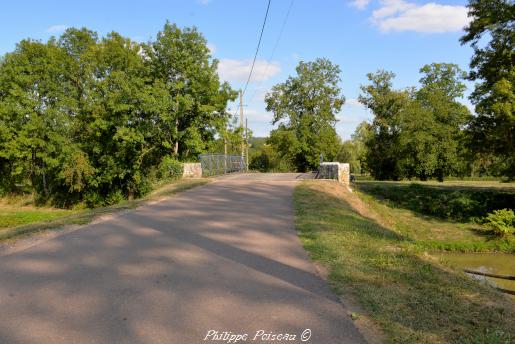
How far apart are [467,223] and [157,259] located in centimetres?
2166

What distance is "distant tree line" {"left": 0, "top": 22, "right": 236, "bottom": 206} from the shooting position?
29781 millimetres

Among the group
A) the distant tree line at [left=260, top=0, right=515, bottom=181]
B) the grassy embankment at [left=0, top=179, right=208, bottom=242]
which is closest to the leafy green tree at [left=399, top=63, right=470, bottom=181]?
the distant tree line at [left=260, top=0, right=515, bottom=181]

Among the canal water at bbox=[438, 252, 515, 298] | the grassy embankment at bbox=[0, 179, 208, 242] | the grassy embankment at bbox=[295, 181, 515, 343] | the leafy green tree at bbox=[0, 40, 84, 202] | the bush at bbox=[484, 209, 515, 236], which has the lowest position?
the canal water at bbox=[438, 252, 515, 298]

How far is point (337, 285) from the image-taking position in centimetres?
562

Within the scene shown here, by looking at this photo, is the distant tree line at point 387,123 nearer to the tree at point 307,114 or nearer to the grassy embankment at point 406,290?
the tree at point 307,114

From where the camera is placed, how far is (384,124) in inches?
1753

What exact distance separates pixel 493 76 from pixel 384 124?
19979mm

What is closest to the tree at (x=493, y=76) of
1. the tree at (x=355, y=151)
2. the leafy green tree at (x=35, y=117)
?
the leafy green tree at (x=35, y=117)

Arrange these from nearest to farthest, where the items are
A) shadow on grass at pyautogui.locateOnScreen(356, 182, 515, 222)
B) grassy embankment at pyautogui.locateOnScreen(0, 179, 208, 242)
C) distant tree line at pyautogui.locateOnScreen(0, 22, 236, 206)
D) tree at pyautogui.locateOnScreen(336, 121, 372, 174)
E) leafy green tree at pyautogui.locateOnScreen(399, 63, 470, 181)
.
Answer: grassy embankment at pyautogui.locateOnScreen(0, 179, 208, 242) → shadow on grass at pyautogui.locateOnScreen(356, 182, 515, 222) → distant tree line at pyautogui.locateOnScreen(0, 22, 236, 206) → leafy green tree at pyautogui.locateOnScreen(399, 63, 470, 181) → tree at pyautogui.locateOnScreen(336, 121, 372, 174)

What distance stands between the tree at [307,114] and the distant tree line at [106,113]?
41.0ft

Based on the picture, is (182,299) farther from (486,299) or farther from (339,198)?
(339,198)

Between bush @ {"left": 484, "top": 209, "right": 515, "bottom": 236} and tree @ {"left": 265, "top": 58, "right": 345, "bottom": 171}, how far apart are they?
74.9ft

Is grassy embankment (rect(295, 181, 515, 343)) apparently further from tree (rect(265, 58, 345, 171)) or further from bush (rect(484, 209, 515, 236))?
tree (rect(265, 58, 345, 171))

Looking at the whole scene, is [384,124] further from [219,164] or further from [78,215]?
[78,215]
